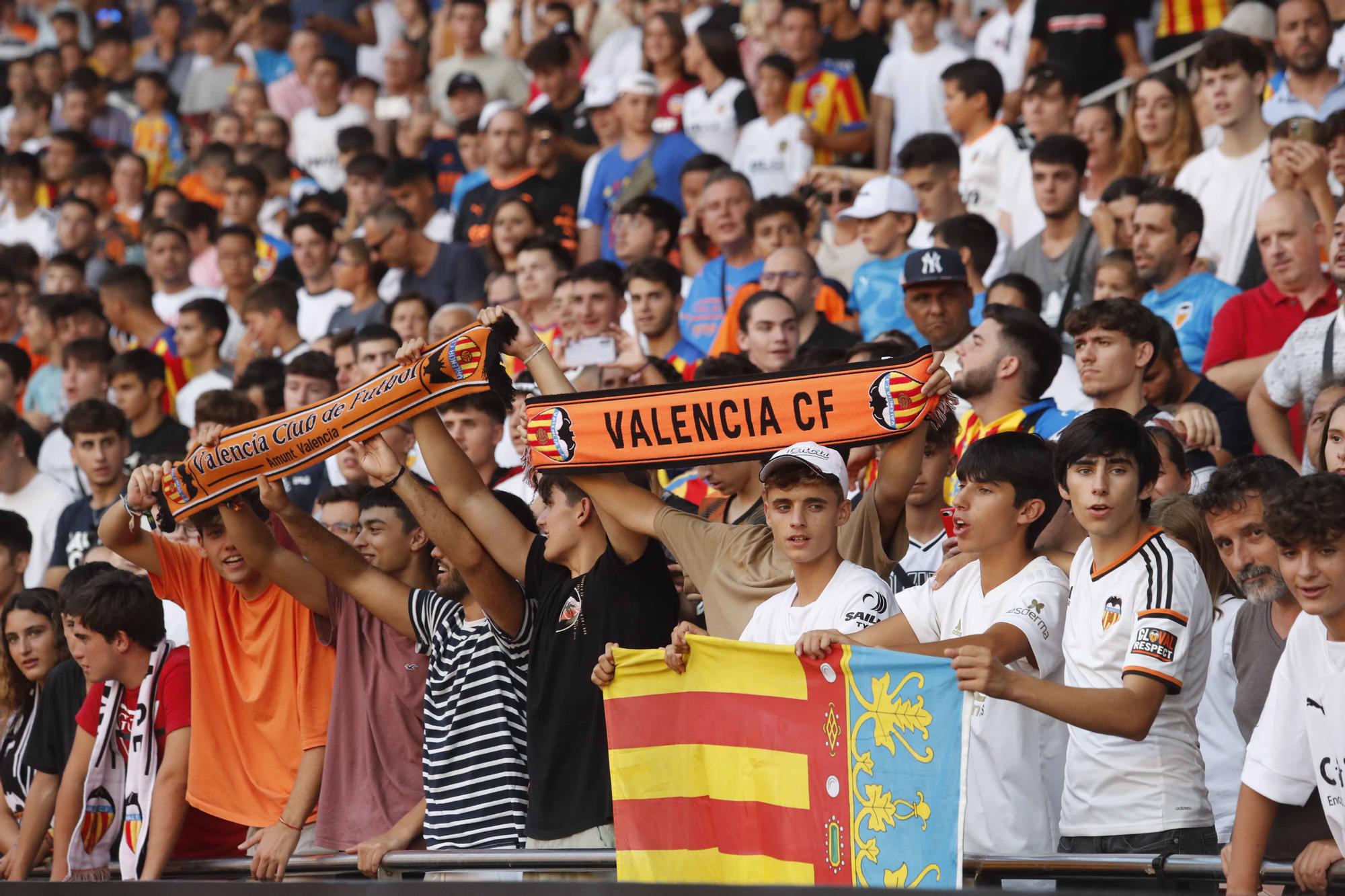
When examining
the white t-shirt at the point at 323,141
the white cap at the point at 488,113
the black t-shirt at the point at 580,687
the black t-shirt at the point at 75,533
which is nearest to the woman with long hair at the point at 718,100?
the white cap at the point at 488,113

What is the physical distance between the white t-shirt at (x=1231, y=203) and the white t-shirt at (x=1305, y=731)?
5215mm

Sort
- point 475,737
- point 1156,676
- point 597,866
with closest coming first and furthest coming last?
point 1156,676 → point 597,866 → point 475,737

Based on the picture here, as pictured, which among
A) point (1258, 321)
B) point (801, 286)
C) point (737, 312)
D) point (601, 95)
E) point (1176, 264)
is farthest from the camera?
point (601, 95)

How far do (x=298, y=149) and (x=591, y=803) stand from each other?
12.0 m

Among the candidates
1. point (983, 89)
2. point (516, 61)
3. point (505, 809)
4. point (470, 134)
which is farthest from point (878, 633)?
point (516, 61)

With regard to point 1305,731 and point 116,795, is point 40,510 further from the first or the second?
point 1305,731

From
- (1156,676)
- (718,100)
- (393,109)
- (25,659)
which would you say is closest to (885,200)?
(718,100)

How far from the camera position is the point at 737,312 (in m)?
9.69

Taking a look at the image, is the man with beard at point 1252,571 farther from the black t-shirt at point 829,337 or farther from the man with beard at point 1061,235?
the man with beard at point 1061,235

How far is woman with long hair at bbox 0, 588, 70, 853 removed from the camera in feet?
24.6

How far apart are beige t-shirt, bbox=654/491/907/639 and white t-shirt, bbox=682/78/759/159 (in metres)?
7.53

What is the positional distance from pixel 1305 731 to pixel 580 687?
7.88 feet

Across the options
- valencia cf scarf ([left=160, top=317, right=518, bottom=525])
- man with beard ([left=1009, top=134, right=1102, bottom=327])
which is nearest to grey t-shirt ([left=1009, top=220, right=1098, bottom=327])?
man with beard ([left=1009, top=134, right=1102, bottom=327])

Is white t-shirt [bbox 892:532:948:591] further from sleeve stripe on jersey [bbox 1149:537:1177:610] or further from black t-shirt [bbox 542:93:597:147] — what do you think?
black t-shirt [bbox 542:93:597:147]
